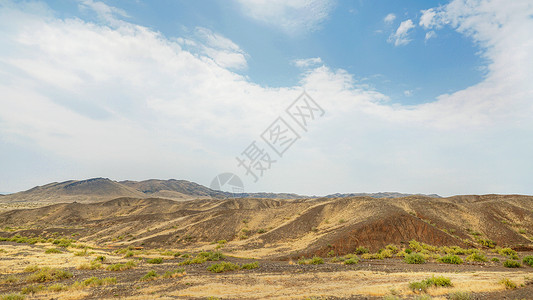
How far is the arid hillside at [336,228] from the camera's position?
30922mm

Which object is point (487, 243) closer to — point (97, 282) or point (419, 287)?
point (419, 287)

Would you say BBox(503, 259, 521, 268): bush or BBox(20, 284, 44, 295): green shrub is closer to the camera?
BBox(20, 284, 44, 295): green shrub

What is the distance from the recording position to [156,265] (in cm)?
2384

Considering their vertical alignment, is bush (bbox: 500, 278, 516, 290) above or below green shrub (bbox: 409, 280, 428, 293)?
above

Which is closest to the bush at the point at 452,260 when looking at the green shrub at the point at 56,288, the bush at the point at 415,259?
the bush at the point at 415,259

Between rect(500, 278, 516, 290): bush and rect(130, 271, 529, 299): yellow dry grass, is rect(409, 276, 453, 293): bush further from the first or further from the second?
rect(500, 278, 516, 290): bush

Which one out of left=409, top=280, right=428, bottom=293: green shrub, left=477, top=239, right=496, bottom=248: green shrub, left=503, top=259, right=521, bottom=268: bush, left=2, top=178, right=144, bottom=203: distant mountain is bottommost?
left=503, top=259, right=521, bottom=268: bush

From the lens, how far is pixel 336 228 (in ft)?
112

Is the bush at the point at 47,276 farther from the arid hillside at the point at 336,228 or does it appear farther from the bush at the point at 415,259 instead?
the bush at the point at 415,259

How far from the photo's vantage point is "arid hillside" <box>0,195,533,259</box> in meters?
30.9

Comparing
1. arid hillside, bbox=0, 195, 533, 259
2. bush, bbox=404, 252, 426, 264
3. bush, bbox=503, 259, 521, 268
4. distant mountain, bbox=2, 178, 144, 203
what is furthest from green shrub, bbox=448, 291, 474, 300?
distant mountain, bbox=2, 178, 144, 203

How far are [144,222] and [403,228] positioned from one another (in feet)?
151

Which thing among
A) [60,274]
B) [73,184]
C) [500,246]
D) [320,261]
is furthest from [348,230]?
[73,184]

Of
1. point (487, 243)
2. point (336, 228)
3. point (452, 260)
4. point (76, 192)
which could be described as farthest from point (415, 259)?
point (76, 192)
